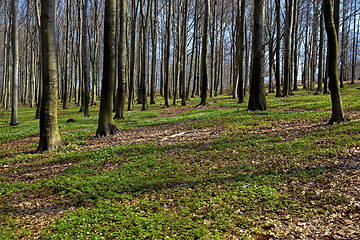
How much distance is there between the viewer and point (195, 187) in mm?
5266

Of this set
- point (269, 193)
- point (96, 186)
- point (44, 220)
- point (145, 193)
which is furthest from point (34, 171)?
point (269, 193)

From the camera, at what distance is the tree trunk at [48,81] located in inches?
324

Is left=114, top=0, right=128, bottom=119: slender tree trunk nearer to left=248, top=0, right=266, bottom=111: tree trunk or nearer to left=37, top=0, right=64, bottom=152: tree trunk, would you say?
left=37, top=0, right=64, bottom=152: tree trunk

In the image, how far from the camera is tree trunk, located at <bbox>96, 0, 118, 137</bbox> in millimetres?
10094

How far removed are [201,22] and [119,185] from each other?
34149 millimetres

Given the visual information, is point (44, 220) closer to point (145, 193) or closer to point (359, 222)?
point (145, 193)

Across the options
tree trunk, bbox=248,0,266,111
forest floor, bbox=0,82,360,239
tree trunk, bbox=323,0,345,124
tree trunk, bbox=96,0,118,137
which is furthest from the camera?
tree trunk, bbox=248,0,266,111

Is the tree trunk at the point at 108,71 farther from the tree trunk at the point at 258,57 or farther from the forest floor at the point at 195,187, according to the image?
the tree trunk at the point at 258,57

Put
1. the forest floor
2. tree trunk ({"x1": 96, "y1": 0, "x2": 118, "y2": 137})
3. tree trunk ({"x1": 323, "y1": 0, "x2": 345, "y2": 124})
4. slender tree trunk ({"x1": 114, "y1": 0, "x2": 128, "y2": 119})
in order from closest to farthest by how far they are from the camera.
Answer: the forest floor < tree trunk ({"x1": 323, "y1": 0, "x2": 345, "y2": 124}) < tree trunk ({"x1": 96, "y1": 0, "x2": 118, "y2": 137}) < slender tree trunk ({"x1": 114, "y1": 0, "x2": 128, "y2": 119})

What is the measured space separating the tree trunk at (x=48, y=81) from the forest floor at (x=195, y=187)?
75 centimetres

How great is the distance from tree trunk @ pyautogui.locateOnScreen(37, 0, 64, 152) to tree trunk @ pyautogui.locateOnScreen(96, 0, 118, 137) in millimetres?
2214

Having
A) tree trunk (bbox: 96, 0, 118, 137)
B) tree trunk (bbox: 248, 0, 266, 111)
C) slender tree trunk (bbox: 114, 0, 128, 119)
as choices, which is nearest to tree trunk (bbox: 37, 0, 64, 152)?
tree trunk (bbox: 96, 0, 118, 137)

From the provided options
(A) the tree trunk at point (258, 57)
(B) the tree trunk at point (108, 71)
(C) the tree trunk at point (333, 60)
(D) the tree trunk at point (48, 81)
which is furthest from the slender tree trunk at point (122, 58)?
(C) the tree trunk at point (333, 60)

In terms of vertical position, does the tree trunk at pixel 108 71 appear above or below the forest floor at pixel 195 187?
above
